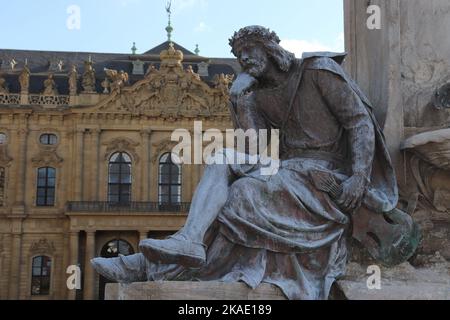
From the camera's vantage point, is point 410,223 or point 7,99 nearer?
point 410,223

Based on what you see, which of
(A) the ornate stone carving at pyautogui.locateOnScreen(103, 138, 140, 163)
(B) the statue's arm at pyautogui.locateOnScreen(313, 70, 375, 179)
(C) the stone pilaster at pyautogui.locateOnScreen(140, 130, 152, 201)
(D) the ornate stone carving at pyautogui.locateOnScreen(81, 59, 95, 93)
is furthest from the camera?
(D) the ornate stone carving at pyautogui.locateOnScreen(81, 59, 95, 93)

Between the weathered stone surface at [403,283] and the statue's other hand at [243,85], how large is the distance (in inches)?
42.1

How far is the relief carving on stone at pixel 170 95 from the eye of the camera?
3509 cm

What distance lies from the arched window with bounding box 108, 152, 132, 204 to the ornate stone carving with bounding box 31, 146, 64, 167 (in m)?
2.52

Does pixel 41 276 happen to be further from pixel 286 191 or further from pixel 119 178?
pixel 286 191

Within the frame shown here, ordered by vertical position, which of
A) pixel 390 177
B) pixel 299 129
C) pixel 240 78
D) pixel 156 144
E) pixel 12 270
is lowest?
pixel 12 270

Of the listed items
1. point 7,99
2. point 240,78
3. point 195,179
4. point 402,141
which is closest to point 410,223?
point 402,141

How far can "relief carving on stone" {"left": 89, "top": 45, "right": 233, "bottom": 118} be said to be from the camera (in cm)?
3509

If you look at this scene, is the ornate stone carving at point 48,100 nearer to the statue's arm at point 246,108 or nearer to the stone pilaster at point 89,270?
the stone pilaster at point 89,270

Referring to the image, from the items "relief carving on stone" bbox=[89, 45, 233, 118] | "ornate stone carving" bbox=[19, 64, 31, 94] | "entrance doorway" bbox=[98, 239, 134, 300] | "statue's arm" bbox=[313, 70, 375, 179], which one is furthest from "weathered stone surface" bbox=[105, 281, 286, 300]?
"ornate stone carving" bbox=[19, 64, 31, 94]

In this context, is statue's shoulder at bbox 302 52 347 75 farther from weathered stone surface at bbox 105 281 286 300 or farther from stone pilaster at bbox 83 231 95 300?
stone pilaster at bbox 83 231 95 300
